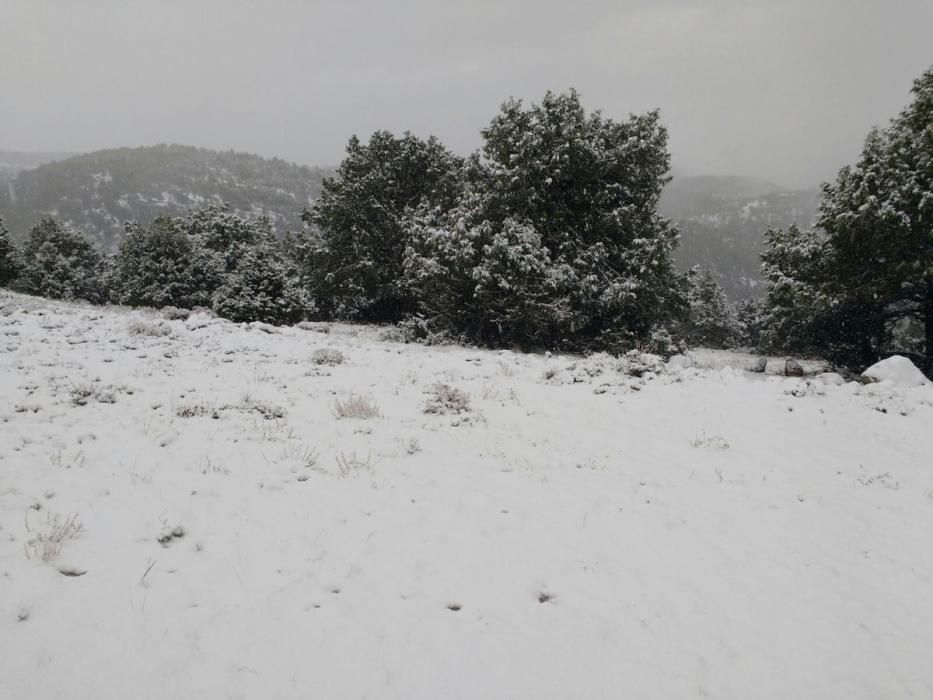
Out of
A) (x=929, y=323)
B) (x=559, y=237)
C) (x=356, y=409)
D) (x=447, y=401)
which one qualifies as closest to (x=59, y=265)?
(x=559, y=237)

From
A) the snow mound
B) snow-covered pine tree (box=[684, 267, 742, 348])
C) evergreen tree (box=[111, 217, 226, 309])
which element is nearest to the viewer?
the snow mound

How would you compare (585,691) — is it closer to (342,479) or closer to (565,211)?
(342,479)

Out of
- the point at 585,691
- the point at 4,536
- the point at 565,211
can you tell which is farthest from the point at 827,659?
the point at 565,211

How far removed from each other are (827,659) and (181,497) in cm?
628

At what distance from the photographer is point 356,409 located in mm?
8312

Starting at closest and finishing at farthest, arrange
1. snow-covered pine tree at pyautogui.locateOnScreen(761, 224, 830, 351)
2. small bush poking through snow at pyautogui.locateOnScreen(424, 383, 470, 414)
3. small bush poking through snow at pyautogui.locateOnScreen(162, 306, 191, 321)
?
small bush poking through snow at pyautogui.locateOnScreen(424, 383, 470, 414) < small bush poking through snow at pyautogui.locateOnScreen(162, 306, 191, 321) < snow-covered pine tree at pyautogui.locateOnScreen(761, 224, 830, 351)

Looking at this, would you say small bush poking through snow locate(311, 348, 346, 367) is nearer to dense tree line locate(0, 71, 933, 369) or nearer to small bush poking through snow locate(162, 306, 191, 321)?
dense tree line locate(0, 71, 933, 369)

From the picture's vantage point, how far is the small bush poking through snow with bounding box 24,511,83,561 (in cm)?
399

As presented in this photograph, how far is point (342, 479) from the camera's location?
5.98 metres

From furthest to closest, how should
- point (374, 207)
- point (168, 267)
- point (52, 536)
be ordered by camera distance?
point (168, 267)
point (374, 207)
point (52, 536)

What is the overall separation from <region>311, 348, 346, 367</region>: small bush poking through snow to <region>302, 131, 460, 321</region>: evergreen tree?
1429cm

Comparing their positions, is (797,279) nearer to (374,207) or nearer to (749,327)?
(374,207)

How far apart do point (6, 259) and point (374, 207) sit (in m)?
31.7

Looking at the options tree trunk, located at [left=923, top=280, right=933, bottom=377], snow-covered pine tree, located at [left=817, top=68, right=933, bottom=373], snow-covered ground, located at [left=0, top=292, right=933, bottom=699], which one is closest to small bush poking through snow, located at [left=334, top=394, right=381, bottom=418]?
snow-covered ground, located at [left=0, top=292, right=933, bottom=699]
